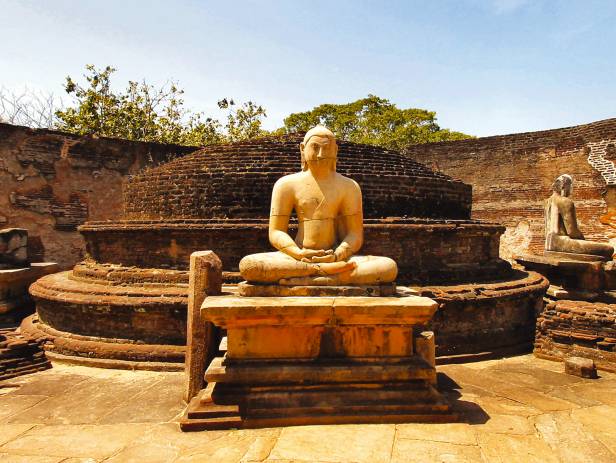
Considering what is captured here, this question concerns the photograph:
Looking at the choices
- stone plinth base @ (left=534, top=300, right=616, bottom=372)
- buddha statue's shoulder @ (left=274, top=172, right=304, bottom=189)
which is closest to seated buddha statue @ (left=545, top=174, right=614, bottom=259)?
stone plinth base @ (left=534, top=300, right=616, bottom=372)

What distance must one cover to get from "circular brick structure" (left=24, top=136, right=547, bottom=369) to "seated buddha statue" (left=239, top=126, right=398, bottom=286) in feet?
7.51

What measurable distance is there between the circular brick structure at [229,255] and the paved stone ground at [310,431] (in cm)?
95

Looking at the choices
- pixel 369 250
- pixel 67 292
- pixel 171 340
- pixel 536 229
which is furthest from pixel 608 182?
pixel 67 292

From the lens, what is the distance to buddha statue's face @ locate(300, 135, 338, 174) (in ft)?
11.4

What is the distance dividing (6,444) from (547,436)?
150 inches

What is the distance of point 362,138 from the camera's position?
1078 inches

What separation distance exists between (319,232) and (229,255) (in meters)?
2.72

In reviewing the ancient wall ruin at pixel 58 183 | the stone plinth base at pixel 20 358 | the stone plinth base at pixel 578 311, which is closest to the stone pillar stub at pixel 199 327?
the stone plinth base at pixel 20 358

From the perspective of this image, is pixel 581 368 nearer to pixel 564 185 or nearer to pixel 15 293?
pixel 564 185

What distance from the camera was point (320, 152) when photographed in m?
3.46

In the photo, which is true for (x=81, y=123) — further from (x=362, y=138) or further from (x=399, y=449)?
(x=399, y=449)

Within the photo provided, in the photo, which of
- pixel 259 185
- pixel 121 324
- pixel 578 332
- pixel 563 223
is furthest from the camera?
pixel 259 185

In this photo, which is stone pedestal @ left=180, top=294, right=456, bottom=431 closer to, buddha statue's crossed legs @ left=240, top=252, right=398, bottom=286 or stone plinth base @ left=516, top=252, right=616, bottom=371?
buddha statue's crossed legs @ left=240, top=252, right=398, bottom=286

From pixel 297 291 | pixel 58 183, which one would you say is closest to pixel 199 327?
pixel 297 291
